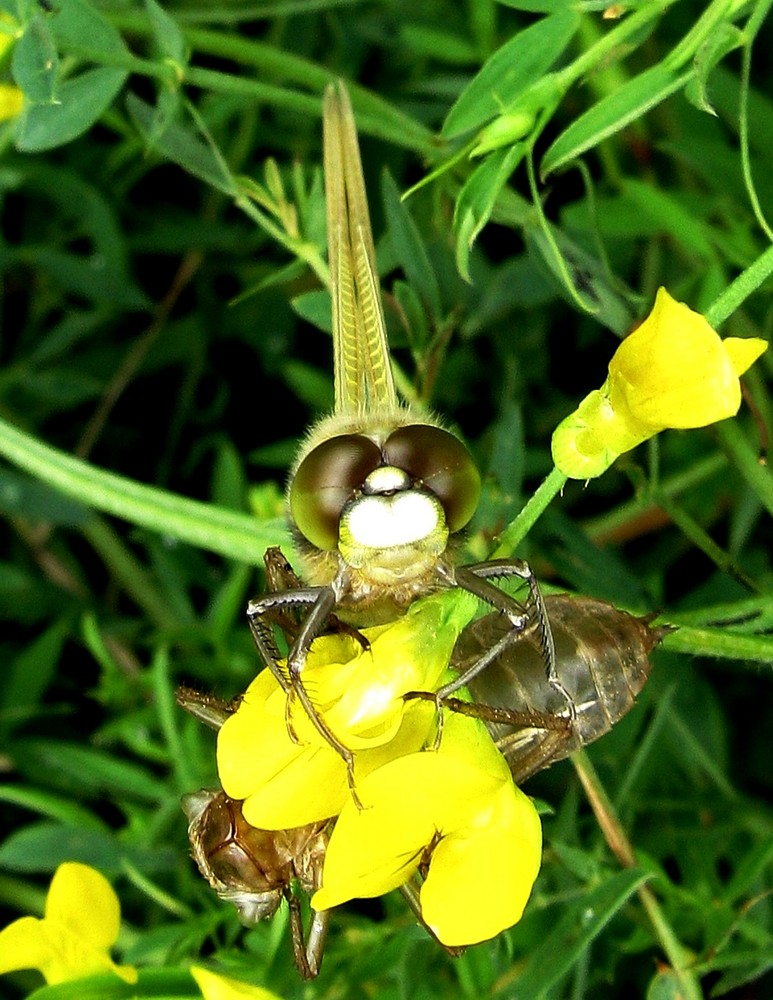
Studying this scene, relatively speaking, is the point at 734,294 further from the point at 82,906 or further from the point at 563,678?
the point at 82,906

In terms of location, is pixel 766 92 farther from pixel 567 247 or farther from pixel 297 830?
pixel 297 830

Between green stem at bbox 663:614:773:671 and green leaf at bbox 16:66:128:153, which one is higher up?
green leaf at bbox 16:66:128:153

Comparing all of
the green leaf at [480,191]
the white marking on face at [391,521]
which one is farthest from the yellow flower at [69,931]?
the green leaf at [480,191]

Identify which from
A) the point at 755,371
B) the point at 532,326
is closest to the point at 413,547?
the point at 755,371

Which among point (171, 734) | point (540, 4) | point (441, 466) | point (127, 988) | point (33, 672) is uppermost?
point (540, 4)

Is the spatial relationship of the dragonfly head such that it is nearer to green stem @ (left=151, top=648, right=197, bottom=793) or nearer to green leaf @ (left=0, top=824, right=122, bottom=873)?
green stem @ (left=151, top=648, right=197, bottom=793)

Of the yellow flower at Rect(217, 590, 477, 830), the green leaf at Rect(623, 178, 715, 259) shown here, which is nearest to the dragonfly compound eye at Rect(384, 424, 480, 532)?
the yellow flower at Rect(217, 590, 477, 830)

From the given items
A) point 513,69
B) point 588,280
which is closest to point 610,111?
point 513,69
